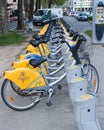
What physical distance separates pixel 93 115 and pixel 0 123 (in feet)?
5.92

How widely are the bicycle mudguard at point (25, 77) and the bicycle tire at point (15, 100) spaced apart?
149mm

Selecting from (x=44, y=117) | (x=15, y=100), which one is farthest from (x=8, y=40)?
(x=44, y=117)

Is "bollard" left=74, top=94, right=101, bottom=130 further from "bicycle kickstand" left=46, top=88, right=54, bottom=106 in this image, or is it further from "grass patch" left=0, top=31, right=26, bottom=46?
"grass patch" left=0, top=31, right=26, bottom=46

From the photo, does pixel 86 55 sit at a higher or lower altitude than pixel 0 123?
higher

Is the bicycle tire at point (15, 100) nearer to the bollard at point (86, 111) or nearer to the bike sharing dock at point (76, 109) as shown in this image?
the bike sharing dock at point (76, 109)

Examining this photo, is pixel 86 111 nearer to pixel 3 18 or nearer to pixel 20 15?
pixel 3 18

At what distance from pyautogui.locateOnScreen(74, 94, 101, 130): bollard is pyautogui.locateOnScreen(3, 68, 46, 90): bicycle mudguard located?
171 centimetres

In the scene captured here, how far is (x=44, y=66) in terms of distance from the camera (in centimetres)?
647

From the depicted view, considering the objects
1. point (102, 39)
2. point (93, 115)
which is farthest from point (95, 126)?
point (102, 39)

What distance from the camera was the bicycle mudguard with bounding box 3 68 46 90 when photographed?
5.80 metres

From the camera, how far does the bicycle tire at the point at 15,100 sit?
5.95 m

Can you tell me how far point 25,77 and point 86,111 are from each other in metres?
1.85

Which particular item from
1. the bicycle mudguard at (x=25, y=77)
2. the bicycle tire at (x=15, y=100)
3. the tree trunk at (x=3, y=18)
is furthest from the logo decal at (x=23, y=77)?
the tree trunk at (x=3, y=18)

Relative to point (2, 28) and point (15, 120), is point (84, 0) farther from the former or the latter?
point (15, 120)
